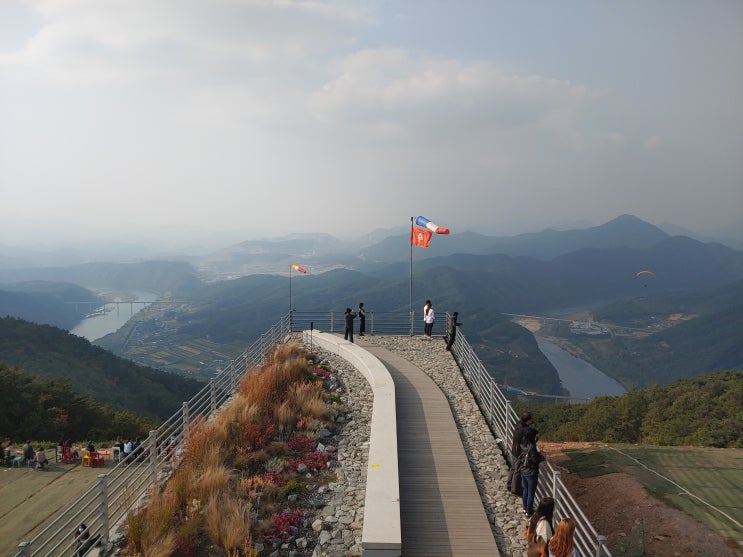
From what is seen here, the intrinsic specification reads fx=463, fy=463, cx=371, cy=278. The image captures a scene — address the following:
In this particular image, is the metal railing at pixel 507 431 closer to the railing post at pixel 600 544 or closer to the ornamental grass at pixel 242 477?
the railing post at pixel 600 544

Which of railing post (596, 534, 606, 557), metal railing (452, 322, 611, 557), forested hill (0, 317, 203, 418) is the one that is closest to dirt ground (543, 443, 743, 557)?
metal railing (452, 322, 611, 557)

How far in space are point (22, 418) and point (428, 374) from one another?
65.3ft

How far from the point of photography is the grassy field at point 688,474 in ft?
29.4

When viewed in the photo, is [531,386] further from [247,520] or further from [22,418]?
[247,520]

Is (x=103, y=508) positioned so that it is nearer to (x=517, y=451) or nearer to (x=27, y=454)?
(x=517, y=451)

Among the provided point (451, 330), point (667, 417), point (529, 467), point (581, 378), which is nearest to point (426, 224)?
point (451, 330)

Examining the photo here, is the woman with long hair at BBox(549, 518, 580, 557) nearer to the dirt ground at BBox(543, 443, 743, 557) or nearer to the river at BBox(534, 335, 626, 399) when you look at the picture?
the dirt ground at BBox(543, 443, 743, 557)

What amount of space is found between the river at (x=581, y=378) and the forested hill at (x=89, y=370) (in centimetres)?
10071

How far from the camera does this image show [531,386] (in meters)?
124

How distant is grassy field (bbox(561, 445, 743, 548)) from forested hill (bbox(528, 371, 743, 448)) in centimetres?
903

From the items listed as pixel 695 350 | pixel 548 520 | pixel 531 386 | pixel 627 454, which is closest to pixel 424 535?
pixel 548 520

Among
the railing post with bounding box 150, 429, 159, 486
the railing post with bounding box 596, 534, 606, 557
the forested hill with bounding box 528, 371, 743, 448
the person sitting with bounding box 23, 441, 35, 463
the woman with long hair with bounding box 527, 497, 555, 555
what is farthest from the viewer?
the forested hill with bounding box 528, 371, 743, 448

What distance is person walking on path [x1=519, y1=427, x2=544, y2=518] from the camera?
25.1 feet

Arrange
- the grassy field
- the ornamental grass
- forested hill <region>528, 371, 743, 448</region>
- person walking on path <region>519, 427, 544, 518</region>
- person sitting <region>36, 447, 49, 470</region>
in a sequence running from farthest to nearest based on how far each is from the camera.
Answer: forested hill <region>528, 371, 743, 448</region>, person sitting <region>36, 447, 49, 470</region>, the grassy field, person walking on path <region>519, 427, 544, 518</region>, the ornamental grass
